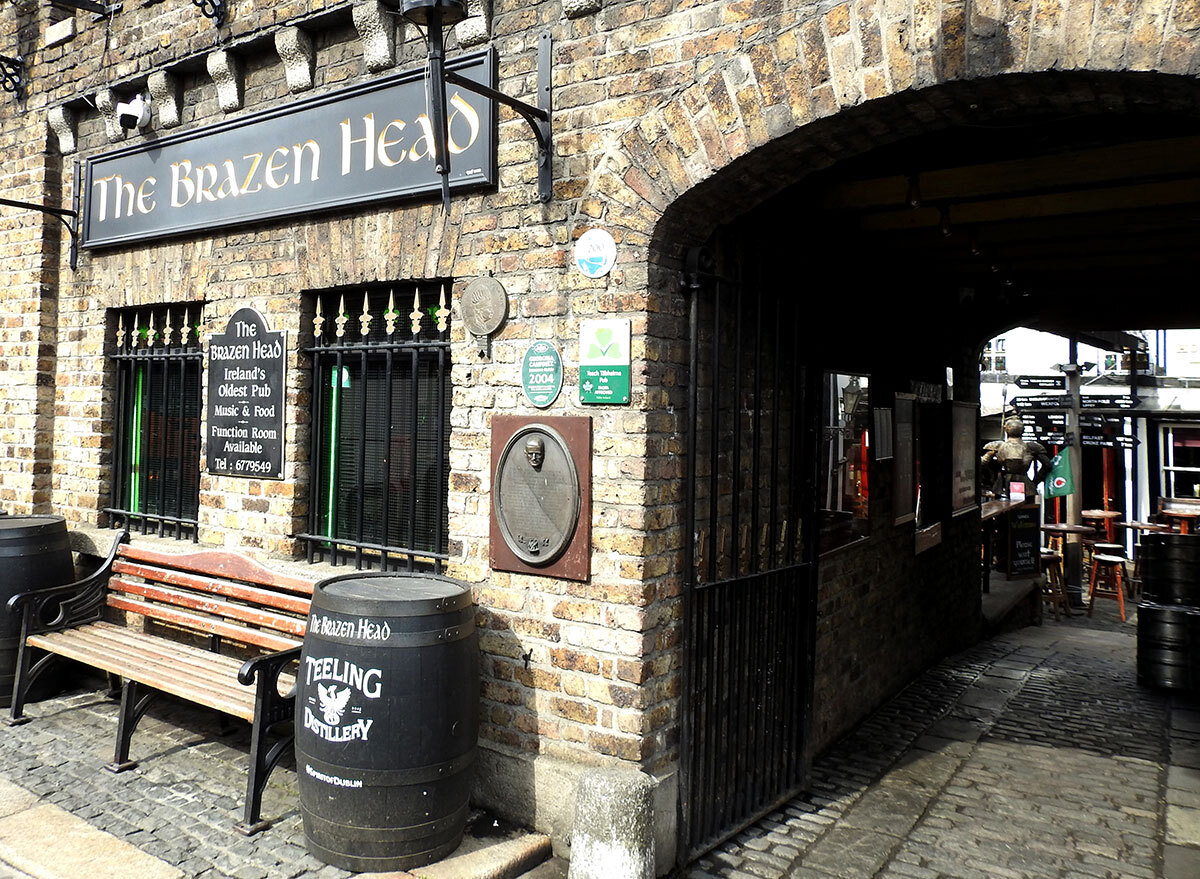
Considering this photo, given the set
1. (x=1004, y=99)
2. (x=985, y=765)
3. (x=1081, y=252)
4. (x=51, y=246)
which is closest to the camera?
(x=1004, y=99)

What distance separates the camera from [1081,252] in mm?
5785

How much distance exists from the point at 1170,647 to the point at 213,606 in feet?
22.3

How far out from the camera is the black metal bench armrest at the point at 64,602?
5266 millimetres

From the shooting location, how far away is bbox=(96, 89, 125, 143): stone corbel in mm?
5820

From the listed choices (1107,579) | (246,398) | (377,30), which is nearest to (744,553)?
(246,398)

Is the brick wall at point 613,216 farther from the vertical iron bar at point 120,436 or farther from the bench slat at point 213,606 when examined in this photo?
the vertical iron bar at point 120,436

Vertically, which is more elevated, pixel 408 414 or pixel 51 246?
pixel 51 246

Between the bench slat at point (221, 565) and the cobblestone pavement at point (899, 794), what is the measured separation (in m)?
0.88

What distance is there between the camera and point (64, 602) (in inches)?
211

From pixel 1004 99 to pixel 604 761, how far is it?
2926mm

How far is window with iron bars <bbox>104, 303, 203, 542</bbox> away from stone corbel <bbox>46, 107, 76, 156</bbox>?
1246 mm

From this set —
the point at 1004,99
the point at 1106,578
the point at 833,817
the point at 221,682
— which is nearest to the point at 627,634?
the point at 833,817

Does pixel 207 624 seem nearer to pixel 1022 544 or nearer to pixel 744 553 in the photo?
pixel 744 553

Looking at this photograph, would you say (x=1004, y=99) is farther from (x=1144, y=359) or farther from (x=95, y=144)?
(x=1144, y=359)
